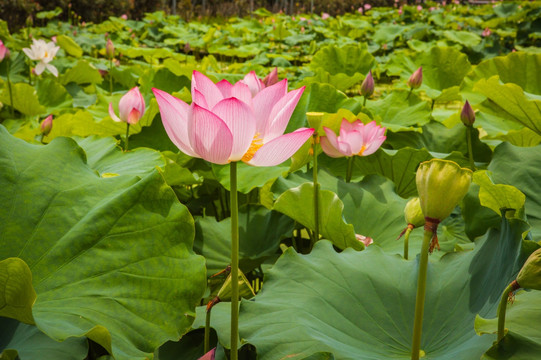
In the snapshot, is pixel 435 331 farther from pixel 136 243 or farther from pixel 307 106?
pixel 307 106

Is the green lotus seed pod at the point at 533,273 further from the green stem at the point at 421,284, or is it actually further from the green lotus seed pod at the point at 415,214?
the green lotus seed pod at the point at 415,214

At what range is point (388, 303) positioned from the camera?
2.41 ft

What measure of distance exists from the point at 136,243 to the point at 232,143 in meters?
0.23

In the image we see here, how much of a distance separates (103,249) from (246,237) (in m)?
0.52

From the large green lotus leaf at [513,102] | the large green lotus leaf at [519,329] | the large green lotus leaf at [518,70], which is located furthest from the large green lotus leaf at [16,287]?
the large green lotus leaf at [518,70]

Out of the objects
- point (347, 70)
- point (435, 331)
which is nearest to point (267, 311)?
point (435, 331)

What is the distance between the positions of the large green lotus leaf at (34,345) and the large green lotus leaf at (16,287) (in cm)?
6

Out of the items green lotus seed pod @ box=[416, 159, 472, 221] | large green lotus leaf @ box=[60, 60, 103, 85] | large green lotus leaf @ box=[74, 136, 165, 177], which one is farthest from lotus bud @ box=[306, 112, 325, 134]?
large green lotus leaf @ box=[60, 60, 103, 85]

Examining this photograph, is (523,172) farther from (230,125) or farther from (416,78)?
(416,78)

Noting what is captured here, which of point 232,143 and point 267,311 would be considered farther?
point 267,311

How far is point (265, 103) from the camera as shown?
2.00ft

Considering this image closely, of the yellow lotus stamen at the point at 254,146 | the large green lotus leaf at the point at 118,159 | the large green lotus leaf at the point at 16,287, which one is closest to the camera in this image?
the large green lotus leaf at the point at 16,287

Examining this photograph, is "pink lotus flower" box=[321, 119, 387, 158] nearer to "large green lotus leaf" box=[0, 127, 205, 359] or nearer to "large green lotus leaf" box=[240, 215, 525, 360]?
"large green lotus leaf" box=[240, 215, 525, 360]

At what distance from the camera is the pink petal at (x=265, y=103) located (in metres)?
0.61
